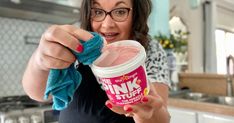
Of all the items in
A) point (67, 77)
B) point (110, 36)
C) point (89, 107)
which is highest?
point (110, 36)

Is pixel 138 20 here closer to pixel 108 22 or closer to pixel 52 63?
pixel 108 22

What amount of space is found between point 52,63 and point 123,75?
127 mm

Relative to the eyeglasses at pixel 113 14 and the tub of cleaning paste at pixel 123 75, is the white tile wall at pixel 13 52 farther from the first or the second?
the tub of cleaning paste at pixel 123 75

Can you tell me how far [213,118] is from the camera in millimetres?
1386

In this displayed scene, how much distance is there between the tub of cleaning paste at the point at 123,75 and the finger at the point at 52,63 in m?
0.05

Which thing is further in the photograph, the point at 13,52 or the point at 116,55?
the point at 13,52

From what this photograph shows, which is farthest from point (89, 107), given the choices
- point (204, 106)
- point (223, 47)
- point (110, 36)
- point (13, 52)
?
point (223, 47)

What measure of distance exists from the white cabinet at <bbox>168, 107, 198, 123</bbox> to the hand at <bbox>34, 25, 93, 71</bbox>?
1250mm

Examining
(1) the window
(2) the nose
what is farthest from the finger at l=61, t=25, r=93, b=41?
(1) the window

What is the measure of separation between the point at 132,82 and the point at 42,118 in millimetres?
1155

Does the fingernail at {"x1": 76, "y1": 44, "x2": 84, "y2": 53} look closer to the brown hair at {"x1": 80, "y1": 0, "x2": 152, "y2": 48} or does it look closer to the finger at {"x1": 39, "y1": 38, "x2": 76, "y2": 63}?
the finger at {"x1": 39, "y1": 38, "x2": 76, "y2": 63}

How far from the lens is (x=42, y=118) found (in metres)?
1.43

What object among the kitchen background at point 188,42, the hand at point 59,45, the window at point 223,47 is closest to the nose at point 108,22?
the hand at point 59,45

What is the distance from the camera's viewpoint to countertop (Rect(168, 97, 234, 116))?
1323mm
